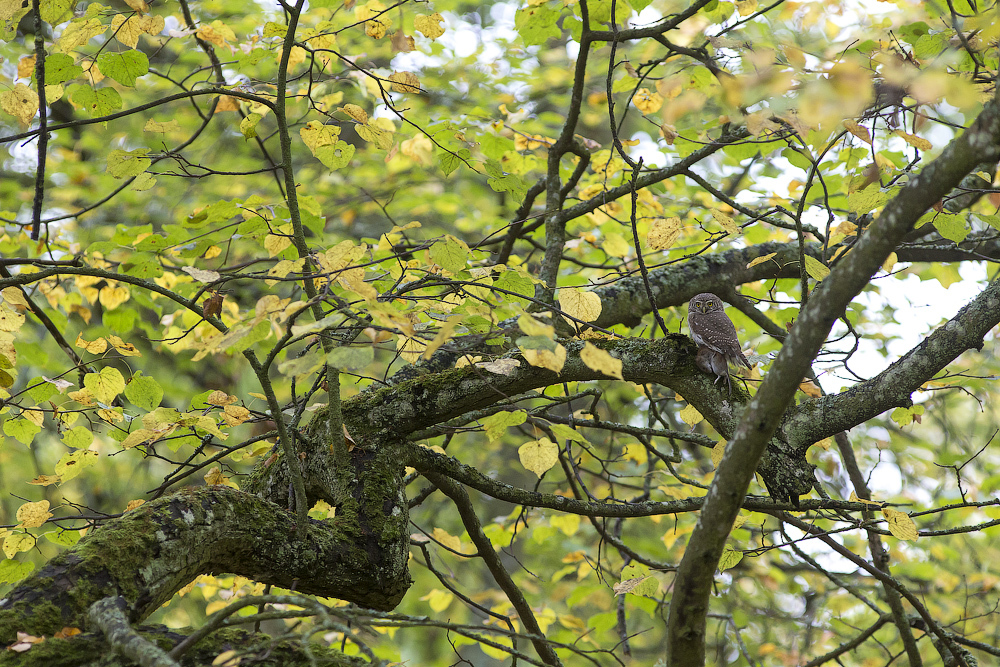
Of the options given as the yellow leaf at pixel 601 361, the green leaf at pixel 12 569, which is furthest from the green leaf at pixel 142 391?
the yellow leaf at pixel 601 361

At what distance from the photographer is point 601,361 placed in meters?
1.52

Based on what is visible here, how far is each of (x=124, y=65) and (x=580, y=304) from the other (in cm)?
178

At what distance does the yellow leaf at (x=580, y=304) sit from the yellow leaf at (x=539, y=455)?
54 cm

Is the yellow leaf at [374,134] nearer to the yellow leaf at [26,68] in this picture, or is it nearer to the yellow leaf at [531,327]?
the yellow leaf at [531,327]

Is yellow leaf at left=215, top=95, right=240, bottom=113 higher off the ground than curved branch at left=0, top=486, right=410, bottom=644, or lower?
higher

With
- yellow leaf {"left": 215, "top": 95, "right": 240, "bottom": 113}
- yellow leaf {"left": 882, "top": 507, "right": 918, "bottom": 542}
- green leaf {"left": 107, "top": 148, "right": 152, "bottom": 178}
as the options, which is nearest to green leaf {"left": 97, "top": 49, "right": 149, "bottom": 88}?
green leaf {"left": 107, "top": 148, "right": 152, "bottom": 178}

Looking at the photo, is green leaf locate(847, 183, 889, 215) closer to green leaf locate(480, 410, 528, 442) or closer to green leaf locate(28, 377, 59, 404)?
green leaf locate(480, 410, 528, 442)

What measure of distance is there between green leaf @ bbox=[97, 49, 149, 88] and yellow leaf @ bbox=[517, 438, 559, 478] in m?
1.87

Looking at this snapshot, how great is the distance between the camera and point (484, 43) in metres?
6.11

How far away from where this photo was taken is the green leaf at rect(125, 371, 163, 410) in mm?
2457

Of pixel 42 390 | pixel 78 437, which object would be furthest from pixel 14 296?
pixel 78 437

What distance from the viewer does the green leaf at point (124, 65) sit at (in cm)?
227

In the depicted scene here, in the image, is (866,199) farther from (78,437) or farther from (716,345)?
(78,437)

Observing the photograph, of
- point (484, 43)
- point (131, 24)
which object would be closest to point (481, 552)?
point (131, 24)
